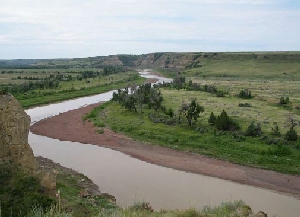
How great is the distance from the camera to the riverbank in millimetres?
24656

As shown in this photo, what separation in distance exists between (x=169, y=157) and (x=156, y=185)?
270 inches

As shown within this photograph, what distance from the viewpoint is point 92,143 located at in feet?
117

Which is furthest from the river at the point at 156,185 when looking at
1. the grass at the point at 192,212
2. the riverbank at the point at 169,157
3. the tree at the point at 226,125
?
the tree at the point at 226,125

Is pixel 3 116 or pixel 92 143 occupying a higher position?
pixel 3 116

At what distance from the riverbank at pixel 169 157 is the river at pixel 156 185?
2.86ft

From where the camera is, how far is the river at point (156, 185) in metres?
20.7

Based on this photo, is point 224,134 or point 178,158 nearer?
point 178,158

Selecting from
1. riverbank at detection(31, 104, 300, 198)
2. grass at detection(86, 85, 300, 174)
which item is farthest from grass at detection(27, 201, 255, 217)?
grass at detection(86, 85, 300, 174)

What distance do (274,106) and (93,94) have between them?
42.2 metres

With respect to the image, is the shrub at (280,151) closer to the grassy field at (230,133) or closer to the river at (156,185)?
the grassy field at (230,133)

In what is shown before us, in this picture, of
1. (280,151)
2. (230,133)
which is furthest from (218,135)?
(280,151)

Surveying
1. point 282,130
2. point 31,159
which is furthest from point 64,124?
point 31,159

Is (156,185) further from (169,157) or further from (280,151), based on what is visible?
(280,151)

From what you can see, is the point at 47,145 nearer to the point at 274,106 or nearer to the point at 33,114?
the point at 33,114
